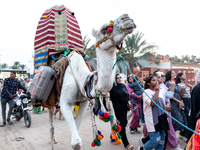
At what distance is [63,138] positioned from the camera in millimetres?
4707

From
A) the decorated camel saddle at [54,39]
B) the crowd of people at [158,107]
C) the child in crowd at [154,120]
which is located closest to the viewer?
the crowd of people at [158,107]

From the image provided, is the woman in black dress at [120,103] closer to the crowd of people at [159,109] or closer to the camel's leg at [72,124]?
the crowd of people at [159,109]

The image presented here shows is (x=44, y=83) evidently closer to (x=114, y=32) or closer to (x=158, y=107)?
(x=114, y=32)

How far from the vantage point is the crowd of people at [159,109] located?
287cm

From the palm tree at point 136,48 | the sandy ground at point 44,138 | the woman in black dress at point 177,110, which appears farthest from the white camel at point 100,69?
the palm tree at point 136,48

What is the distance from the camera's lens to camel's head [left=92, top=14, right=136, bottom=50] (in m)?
1.67

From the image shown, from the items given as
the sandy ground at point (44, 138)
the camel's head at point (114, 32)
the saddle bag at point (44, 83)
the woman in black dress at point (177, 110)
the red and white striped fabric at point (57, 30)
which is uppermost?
the red and white striped fabric at point (57, 30)

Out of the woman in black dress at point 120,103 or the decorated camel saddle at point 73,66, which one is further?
the woman in black dress at point 120,103

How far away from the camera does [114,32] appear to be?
6.03 feet

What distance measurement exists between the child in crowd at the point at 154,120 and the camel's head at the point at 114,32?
1.69 metres

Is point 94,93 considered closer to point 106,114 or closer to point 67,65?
point 106,114

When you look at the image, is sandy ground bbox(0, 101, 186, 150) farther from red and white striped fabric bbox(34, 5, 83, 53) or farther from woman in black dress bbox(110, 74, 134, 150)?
red and white striped fabric bbox(34, 5, 83, 53)

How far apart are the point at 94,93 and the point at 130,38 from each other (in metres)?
15.1

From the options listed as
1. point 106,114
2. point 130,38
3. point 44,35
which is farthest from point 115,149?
point 130,38
